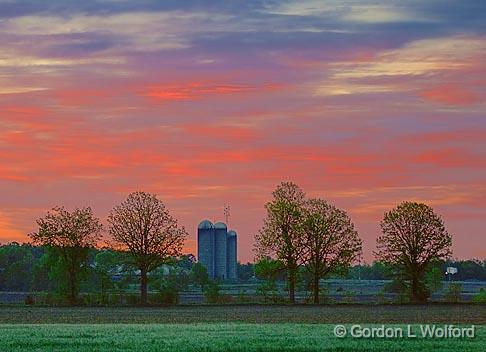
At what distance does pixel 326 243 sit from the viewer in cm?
10731

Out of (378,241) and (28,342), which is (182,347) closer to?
(28,342)

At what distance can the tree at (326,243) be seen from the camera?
350 feet

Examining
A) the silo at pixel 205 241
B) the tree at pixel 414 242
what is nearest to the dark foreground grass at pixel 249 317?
the tree at pixel 414 242

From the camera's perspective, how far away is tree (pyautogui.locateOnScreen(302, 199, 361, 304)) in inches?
4205

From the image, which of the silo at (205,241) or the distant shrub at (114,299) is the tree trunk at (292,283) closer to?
the distant shrub at (114,299)

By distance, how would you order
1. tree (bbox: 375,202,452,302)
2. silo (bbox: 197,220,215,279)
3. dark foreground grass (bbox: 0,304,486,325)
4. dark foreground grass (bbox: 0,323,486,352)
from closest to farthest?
dark foreground grass (bbox: 0,323,486,352), dark foreground grass (bbox: 0,304,486,325), tree (bbox: 375,202,452,302), silo (bbox: 197,220,215,279)

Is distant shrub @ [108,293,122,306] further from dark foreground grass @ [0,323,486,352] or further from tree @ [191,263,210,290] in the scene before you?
dark foreground grass @ [0,323,486,352]

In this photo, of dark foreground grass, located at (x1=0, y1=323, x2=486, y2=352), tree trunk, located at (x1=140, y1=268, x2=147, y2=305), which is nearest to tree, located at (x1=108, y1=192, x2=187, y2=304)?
tree trunk, located at (x1=140, y1=268, x2=147, y2=305)

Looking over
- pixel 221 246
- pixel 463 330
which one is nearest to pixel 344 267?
pixel 463 330

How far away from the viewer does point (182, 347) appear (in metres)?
33.7

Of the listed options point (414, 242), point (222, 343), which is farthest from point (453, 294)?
point (222, 343)

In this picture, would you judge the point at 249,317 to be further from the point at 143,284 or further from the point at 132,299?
the point at 143,284

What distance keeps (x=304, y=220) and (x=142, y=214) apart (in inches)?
672

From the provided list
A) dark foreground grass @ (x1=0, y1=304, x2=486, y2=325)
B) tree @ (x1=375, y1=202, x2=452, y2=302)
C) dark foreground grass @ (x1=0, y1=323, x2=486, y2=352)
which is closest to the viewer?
dark foreground grass @ (x1=0, y1=323, x2=486, y2=352)
